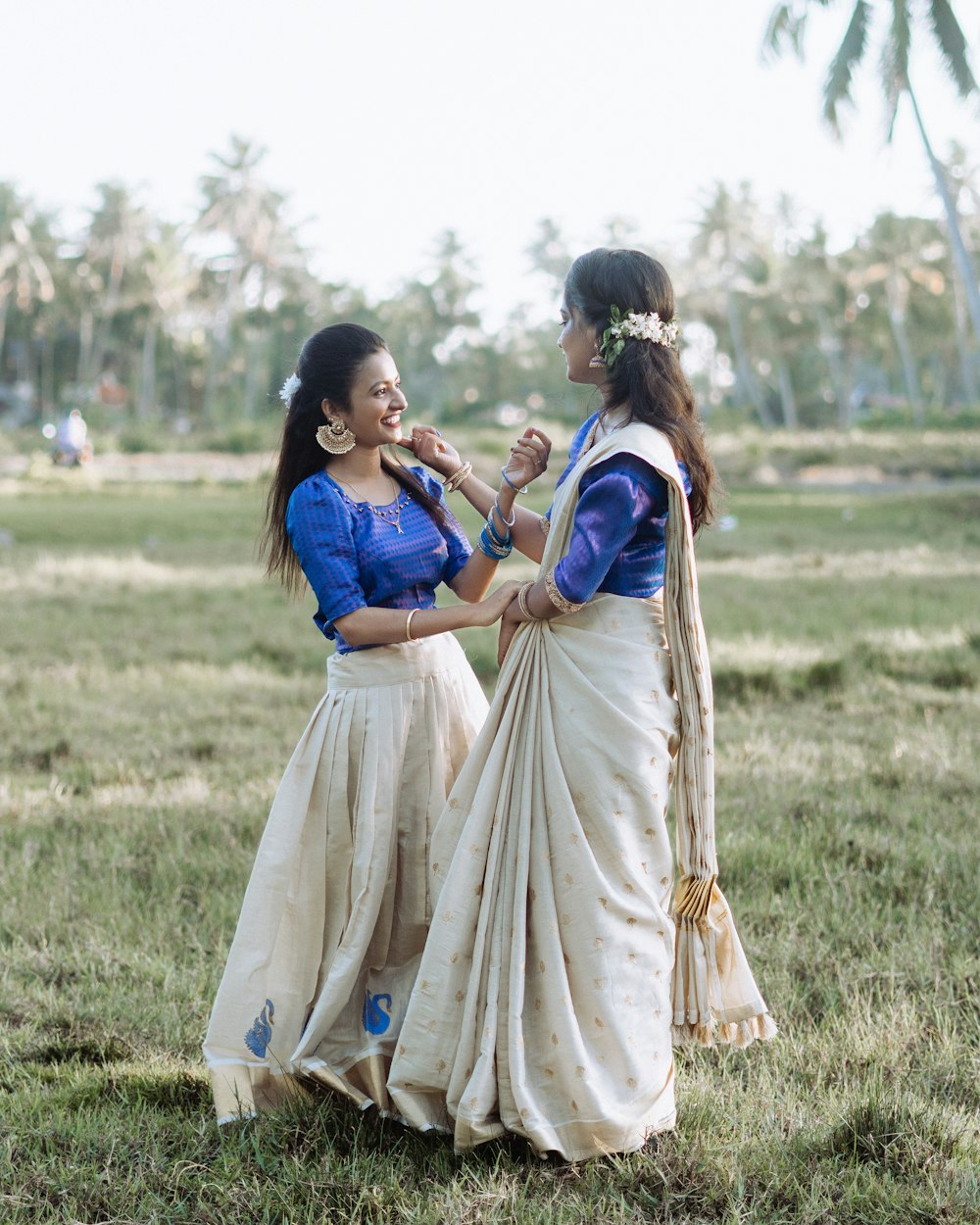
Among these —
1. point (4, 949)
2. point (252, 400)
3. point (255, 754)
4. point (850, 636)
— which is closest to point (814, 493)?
point (850, 636)

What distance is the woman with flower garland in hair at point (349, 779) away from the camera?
3.01 meters

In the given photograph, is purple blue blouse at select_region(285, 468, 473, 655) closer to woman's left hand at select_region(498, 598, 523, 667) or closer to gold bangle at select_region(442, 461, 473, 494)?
gold bangle at select_region(442, 461, 473, 494)

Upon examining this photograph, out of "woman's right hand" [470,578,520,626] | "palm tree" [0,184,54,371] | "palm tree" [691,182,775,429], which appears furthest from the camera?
"palm tree" [691,182,775,429]

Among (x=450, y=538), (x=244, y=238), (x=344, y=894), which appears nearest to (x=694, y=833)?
(x=344, y=894)

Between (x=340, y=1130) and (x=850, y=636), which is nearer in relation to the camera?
(x=340, y=1130)

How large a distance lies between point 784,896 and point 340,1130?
6.55 feet

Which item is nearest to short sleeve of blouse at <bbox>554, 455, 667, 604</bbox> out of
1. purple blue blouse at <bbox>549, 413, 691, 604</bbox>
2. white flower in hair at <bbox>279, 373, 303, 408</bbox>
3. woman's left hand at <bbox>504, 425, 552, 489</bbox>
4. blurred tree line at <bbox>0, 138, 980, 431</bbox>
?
purple blue blouse at <bbox>549, 413, 691, 604</bbox>

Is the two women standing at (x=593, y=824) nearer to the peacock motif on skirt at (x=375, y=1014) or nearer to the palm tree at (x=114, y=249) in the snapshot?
the peacock motif on skirt at (x=375, y=1014)

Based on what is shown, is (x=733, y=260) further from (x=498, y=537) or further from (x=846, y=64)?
(x=498, y=537)

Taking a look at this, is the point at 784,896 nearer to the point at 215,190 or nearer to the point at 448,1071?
the point at 448,1071

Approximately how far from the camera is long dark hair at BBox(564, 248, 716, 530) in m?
2.79

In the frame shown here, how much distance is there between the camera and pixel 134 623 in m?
10.6

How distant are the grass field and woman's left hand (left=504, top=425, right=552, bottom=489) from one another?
154 cm

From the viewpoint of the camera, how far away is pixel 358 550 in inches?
121
